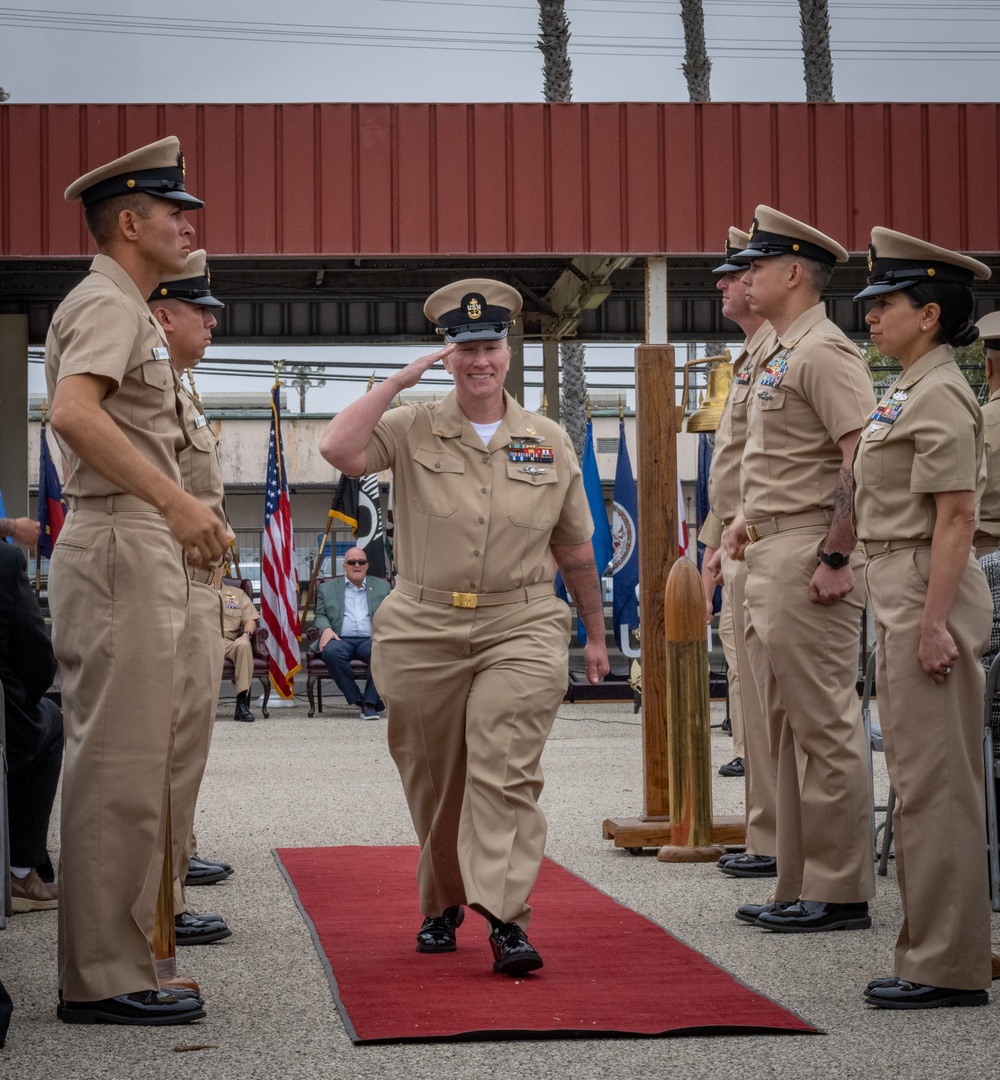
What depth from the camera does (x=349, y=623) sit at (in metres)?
15.6

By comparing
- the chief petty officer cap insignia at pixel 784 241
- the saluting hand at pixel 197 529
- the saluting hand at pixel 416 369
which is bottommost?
the saluting hand at pixel 197 529

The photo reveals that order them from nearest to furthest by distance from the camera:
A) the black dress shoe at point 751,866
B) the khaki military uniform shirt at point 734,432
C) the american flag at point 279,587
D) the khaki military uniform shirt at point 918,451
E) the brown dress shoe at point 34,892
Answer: the khaki military uniform shirt at point 918,451 < the brown dress shoe at point 34,892 < the khaki military uniform shirt at point 734,432 < the black dress shoe at point 751,866 < the american flag at point 279,587

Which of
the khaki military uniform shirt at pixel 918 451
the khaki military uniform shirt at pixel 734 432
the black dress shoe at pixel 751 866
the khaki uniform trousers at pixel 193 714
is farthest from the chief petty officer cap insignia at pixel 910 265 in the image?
the black dress shoe at pixel 751 866

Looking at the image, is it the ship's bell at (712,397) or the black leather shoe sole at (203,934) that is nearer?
the black leather shoe sole at (203,934)

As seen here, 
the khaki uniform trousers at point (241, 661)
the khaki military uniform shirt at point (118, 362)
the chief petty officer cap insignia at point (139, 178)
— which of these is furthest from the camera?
the khaki uniform trousers at point (241, 661)

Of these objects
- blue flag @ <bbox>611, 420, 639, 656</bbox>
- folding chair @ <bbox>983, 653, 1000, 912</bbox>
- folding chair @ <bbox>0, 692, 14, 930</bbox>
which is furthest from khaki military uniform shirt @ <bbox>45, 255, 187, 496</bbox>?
blue flag @ <bbox>611, 420, 639, 656</bbox>

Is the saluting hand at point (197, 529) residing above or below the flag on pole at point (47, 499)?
below

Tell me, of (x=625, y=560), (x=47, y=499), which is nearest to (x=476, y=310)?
(x=625, y=560)

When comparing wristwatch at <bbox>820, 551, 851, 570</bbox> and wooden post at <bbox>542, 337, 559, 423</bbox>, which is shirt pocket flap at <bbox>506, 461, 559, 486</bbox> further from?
wooden post at <bbox>542, 337, 559, 423</bbox>

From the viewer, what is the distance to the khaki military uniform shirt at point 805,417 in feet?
17.6

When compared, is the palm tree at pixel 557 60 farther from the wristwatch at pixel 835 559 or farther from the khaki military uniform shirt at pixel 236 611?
the wristwatch at pixel 835 559

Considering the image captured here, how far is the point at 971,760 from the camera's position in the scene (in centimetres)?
432

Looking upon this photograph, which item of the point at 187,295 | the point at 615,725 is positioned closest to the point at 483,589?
the point at 187,295

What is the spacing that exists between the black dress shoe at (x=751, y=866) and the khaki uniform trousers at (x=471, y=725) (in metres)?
1.70
